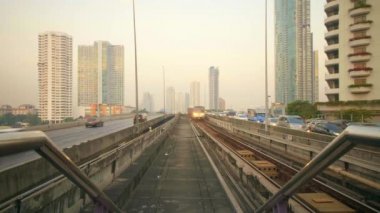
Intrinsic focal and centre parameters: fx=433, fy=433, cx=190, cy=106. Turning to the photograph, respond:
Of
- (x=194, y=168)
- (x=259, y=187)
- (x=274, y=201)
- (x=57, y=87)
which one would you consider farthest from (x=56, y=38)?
(x=274, y=201)

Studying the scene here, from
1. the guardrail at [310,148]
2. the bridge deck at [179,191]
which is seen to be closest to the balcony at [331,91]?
the guardrail at [310,148]

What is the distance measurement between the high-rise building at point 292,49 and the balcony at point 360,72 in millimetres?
17344

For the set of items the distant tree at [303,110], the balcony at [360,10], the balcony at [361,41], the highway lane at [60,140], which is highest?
the balcony at [360,10]

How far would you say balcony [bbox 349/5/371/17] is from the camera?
72.1 m

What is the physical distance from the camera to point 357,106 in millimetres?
68188

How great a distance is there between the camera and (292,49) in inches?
4363

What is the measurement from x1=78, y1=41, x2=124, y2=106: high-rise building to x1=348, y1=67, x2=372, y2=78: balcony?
42.0m

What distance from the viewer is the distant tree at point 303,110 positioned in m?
87.4

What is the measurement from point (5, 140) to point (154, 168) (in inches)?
627

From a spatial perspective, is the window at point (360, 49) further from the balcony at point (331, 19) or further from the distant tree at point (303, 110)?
the distant tree at point (303, 110)

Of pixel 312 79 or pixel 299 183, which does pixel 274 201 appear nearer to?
pixel 299 183

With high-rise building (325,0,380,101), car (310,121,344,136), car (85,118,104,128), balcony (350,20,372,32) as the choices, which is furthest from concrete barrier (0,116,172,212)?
balcony (350,20,372,32)

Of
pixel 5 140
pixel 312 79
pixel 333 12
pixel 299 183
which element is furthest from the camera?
pixel 312 79

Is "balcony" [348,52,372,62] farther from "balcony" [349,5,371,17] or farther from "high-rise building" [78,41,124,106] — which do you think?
"high-rise building" [78,41,124,106]
